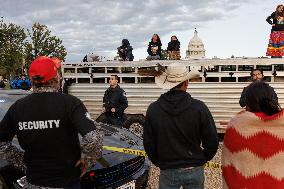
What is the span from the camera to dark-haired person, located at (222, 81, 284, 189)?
277 centimetres

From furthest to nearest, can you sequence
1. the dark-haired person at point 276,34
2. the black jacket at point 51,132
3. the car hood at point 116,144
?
the dark-haired person at point 276,34, the car hood at point 116,144, the black jacket at point 51,132

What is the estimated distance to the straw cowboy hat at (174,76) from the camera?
3.31m

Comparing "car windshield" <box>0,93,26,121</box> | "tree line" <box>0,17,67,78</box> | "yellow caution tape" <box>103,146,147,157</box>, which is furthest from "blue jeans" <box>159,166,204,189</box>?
"tree line" <box>0,17,67,78</box>

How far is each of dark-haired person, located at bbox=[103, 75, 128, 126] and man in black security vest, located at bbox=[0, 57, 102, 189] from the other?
18.5ft

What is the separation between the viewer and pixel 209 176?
6.60 m

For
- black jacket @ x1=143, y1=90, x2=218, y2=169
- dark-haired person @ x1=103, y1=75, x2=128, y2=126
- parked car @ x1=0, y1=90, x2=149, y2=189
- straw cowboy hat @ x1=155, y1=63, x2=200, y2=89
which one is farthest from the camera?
dark-haired person @ x1=103, y1=75, x2=128, y2=126

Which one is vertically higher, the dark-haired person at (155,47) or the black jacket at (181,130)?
the dark-haired person at (155,47)

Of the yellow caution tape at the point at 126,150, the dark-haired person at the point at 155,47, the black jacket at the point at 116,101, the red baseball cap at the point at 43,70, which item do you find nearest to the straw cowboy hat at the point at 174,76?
the red baseball cap at the point at 43,70

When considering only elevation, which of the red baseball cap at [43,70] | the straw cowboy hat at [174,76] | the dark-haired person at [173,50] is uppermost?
the dark-haired person at [173,50]

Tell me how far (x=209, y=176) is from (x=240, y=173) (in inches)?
148

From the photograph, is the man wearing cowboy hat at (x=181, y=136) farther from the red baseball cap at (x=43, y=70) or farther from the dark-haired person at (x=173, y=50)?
the dark-haired person at (x=173, y=50)

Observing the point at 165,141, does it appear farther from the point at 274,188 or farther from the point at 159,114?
the point at 274,188

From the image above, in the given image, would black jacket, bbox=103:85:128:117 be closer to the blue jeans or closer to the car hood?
the car hood

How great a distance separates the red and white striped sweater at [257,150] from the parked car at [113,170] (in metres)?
1.77
